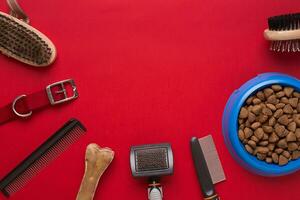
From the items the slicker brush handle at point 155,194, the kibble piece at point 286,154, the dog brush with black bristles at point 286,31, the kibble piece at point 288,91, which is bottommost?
the slicker brush handle at point 155,194

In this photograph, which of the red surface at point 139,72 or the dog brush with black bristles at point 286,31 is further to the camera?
the red surface at point 139,72

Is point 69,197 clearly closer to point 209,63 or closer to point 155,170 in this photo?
point 155,170

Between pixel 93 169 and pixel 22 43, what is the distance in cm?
30

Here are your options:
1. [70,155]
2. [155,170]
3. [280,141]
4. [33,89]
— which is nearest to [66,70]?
[33,89]

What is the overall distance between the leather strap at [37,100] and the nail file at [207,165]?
28cm

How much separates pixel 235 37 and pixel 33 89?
446 mm

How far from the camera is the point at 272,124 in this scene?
773 mm

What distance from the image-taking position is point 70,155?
834 mm

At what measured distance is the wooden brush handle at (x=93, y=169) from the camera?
0.80 metres

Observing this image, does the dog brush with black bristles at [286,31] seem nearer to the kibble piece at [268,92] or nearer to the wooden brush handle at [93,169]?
the kibble piece at [268,92]

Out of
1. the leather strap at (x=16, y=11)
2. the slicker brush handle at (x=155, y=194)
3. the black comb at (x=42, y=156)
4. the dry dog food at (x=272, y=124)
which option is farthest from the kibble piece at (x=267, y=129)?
the leather strap at (x=16, y=11)

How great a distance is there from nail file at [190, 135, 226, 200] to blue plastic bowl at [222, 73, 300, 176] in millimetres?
46

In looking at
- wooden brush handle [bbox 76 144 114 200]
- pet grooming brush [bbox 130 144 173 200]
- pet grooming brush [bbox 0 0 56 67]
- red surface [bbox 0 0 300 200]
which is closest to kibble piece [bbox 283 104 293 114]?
red surface [bbox 0 0 300 200]

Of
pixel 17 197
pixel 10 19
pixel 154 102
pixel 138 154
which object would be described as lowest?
pixel 17 197
